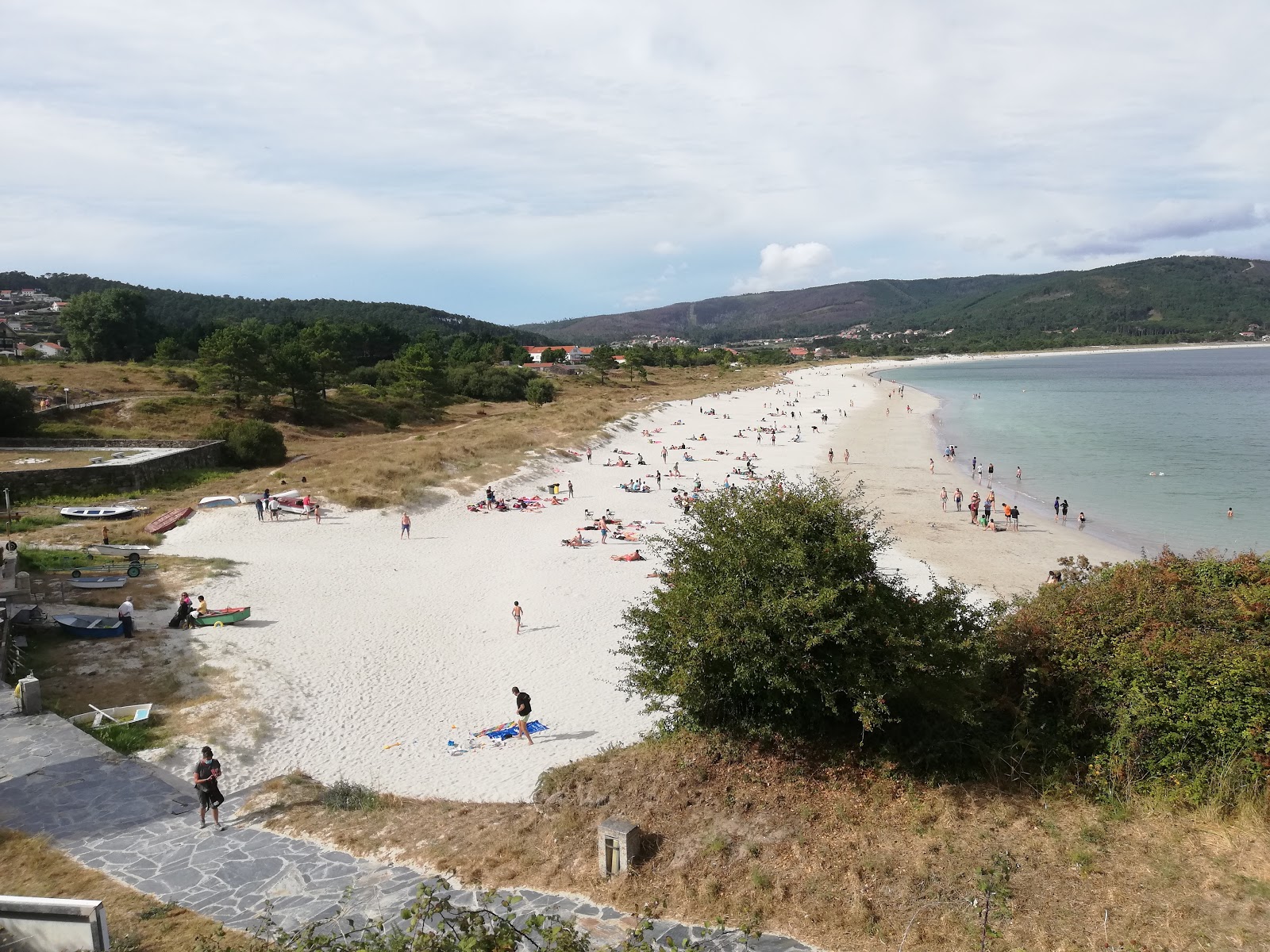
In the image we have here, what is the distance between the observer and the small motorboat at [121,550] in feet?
75.6

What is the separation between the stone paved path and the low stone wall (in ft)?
76.5

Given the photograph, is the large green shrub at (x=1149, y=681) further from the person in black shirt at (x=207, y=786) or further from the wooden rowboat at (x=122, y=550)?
the wooden rowboat at (x=122, y=550)

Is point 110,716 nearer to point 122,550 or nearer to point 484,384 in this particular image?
point 122,550

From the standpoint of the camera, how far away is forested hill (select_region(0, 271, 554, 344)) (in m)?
129

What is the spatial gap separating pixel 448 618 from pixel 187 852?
414 inches

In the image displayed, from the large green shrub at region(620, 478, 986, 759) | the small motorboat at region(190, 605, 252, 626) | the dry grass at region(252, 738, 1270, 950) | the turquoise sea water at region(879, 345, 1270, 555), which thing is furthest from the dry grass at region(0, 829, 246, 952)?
the turquoise sea water at region(879, 345, 1270, 555)

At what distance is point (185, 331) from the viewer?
7619 centimetres

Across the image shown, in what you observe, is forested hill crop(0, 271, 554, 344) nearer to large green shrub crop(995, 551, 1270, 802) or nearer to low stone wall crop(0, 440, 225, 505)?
low stone wall crop(0, 440, 225, 505)

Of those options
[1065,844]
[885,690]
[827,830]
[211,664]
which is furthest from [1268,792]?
[211,664]

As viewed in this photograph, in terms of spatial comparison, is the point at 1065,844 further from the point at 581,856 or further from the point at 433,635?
the point at 433,635

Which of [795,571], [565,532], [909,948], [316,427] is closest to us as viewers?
[909,948]

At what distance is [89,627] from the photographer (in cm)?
1655

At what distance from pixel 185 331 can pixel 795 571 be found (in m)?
83.9

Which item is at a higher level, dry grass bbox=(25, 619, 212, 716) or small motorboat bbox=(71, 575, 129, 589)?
small motorboat bbox=(71, 575, 129, 589)
